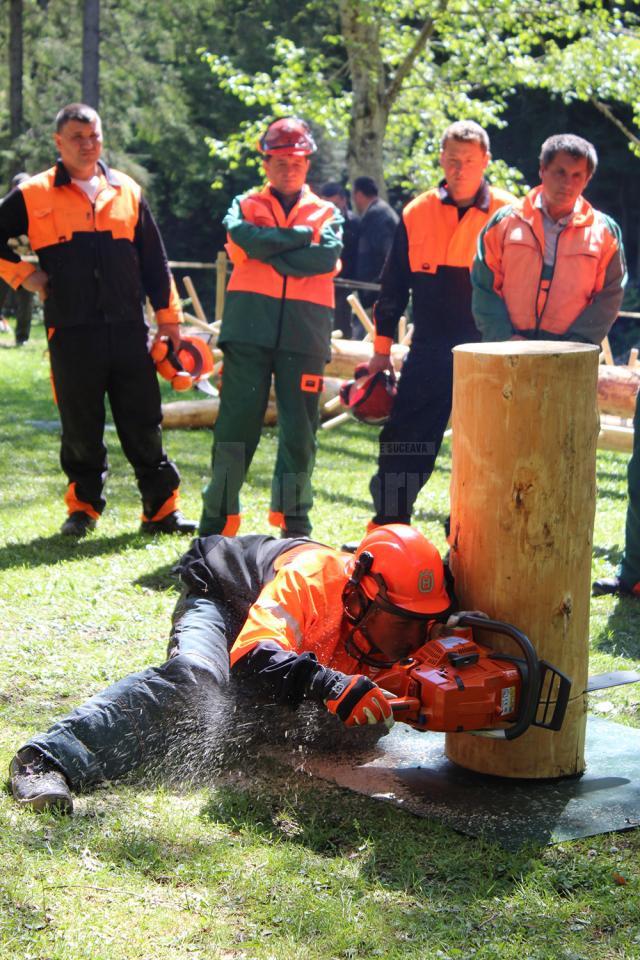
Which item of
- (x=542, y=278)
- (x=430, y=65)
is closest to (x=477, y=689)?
(x=542, y=278)

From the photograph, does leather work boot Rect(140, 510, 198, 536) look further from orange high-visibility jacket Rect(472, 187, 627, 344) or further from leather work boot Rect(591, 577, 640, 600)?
leather work boot Rect(591, 577, 640, 600)

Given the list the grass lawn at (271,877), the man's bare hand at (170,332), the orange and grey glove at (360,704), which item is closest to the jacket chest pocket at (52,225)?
the man's bare hand at (170,332)

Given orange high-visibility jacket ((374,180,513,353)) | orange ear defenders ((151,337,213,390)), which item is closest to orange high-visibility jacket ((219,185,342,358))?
orange high-visibility jacket ((374,180,513,353))

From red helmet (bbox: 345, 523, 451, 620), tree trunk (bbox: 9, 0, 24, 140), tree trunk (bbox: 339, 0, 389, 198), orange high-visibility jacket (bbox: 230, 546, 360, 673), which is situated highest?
tree trunk (bbox: 9, 0, 24, 140)

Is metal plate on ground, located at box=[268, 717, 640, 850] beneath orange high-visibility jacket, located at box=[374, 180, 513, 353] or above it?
beneath

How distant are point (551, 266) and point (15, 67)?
17169mm

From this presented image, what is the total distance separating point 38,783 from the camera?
10.6ft

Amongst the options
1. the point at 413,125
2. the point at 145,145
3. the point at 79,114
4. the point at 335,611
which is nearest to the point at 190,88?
the point at 145,145

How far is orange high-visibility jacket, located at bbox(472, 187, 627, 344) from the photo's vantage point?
218 inches

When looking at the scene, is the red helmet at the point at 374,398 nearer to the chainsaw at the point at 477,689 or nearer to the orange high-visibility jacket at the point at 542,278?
the orange high-visibility jacket at the point at 542,278

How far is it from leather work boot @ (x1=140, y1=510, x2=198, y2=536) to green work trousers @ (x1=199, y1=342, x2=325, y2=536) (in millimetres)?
444

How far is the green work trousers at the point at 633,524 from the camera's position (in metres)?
5.59

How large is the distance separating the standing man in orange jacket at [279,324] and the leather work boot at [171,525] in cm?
47

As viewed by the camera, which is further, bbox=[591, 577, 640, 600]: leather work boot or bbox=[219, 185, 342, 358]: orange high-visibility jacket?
bbox=[219, 185, 342, 358]: orange high-visibility jacket
